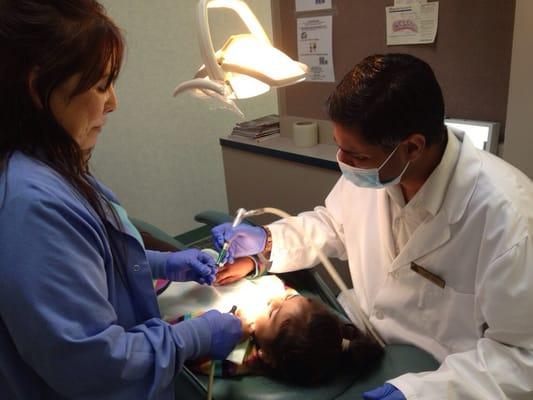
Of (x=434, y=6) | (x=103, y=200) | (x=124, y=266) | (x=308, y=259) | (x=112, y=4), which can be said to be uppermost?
(x=112, y=4)

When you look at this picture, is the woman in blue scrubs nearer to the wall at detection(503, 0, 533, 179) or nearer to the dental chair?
the dental chair

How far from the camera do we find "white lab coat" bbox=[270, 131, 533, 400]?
100 centimetres

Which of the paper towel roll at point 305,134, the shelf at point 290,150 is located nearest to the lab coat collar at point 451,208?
the shelf at point 290,150

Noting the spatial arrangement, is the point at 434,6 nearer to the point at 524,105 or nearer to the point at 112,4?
the point at 524,105

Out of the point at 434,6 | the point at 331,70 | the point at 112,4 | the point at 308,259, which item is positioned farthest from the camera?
the point at 112,4

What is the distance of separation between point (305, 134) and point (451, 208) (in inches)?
48.4

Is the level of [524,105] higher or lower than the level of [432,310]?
higher

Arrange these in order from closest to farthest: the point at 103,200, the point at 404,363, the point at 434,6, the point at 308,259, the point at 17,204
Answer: the point at 17,204
the point at 103,200
the point at 404,363
the point at 308,259
the point at 434,6

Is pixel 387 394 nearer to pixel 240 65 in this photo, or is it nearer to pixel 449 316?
pixel 449 316

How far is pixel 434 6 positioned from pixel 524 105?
60 cm

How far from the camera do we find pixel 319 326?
1312 millimetres

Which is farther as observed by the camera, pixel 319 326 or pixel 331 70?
pixel 331 70

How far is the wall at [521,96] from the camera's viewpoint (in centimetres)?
127

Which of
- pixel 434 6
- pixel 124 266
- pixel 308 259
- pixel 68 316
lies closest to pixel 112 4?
pixel 434 6
